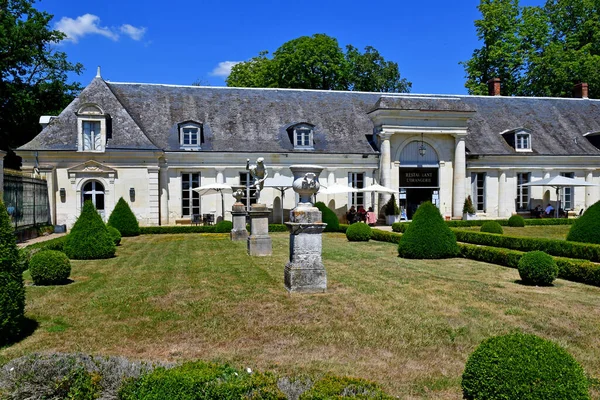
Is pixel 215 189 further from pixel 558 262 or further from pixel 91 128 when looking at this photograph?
pixel 558 262

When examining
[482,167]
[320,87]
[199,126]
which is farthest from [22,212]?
[320,87]

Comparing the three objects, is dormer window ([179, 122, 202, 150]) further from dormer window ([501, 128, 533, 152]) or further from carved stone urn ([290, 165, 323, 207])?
carved stone urn ([290, 165, 323, 207])

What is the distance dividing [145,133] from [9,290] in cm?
2043

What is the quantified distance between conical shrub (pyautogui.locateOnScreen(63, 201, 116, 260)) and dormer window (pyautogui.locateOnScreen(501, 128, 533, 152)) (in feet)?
76.2

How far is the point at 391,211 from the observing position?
88.2 feet

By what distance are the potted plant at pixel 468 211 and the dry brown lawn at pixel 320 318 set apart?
16124 millimetres

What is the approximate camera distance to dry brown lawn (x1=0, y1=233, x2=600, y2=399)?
5.71 m

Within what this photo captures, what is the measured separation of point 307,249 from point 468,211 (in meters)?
20.4

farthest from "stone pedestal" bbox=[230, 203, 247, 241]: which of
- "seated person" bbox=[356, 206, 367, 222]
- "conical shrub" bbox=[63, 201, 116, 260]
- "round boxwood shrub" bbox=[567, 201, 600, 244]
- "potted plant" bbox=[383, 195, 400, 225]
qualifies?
"potted plant" bbox=[383, 195, 400, 225]

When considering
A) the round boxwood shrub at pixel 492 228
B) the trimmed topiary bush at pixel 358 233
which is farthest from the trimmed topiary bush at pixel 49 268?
the round boxwood shrub at pixel 492 228

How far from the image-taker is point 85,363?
480 cm

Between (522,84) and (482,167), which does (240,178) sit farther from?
(522,84)

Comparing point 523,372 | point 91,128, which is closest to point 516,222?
point 91,128

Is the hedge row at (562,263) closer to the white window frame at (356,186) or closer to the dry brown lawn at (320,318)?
the dry brown lawn at (320,318)
